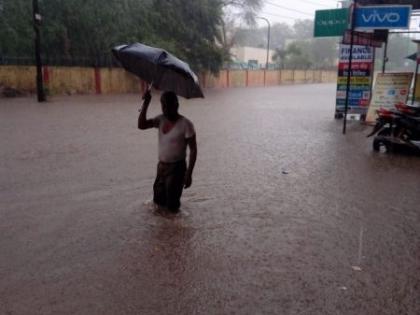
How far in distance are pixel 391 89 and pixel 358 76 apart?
5.61ft

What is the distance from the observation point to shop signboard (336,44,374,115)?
13375mm

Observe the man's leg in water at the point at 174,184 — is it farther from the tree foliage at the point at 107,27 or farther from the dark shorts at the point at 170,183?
the tree foliage at the point at 107,27

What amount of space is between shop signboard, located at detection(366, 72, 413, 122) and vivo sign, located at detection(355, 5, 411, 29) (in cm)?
229

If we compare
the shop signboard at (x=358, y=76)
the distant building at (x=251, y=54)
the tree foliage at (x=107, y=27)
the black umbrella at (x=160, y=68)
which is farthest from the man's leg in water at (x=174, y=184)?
the distant building at (x=251, y=54)

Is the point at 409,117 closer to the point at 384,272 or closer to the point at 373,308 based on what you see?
the point at 384,272

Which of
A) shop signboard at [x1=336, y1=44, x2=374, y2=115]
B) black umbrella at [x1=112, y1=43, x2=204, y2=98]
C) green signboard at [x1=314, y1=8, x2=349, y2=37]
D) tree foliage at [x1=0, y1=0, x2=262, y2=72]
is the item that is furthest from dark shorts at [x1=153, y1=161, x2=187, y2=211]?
tree foliage at [x1=0, y1=0, x2=262, y2=72]

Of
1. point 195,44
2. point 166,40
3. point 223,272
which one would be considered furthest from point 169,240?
point 195,44

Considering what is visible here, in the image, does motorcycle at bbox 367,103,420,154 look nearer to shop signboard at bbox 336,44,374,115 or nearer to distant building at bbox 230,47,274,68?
shop signboard at bbox 336,44,374,115

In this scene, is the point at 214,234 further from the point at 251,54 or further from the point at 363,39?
the point at 251,54

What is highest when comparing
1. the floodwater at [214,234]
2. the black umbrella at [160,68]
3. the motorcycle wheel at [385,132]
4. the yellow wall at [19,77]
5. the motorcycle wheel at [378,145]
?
the black umbrella at [160,68]

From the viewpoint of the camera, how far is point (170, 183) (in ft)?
16.5

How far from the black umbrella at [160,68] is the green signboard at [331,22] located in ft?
25.0

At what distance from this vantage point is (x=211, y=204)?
18.3ft

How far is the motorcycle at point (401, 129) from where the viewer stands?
8.62 meters
